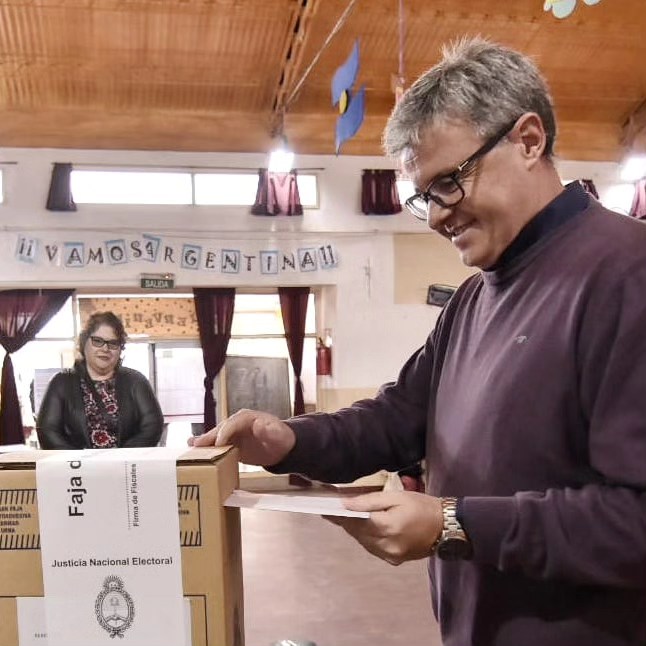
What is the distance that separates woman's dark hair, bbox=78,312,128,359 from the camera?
3.05 metres

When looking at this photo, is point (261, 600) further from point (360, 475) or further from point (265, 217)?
point (265, 217)

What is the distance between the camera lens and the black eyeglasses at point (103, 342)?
117 inches

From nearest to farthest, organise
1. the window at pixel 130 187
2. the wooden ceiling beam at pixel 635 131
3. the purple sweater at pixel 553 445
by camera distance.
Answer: the purple sweater at pixel 553 445, the window at pixel 130 187, the wooden ceiling beam at pixel 635 131

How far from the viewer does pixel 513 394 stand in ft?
2.88

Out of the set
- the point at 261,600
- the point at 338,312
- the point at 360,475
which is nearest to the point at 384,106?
the point at 338,312

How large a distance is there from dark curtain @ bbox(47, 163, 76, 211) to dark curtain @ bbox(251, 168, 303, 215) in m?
1.71

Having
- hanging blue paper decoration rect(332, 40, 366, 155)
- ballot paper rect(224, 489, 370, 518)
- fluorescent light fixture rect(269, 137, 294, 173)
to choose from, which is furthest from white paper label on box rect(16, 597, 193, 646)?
fluorescent light fixture rect(269, 137, 294, 173)

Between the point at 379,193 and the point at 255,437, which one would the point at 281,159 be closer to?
the point at 379,193

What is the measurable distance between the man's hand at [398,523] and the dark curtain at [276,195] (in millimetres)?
5659

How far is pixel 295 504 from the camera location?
A: 0.84 metres

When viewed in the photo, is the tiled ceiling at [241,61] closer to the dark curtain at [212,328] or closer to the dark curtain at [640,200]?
the dark curtain at [640,200]

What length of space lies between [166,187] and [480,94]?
19.0ft

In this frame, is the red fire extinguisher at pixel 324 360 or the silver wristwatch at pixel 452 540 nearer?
the silver wristwatch at pixel 452 540

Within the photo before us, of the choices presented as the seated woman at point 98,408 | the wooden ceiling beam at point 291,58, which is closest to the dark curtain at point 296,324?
the wooden ceiling beam at point 291,58
